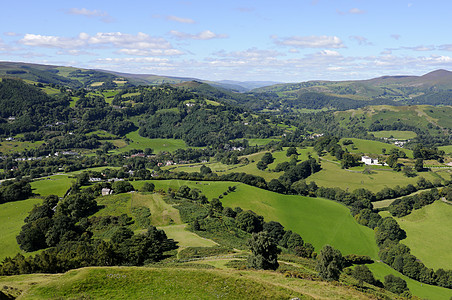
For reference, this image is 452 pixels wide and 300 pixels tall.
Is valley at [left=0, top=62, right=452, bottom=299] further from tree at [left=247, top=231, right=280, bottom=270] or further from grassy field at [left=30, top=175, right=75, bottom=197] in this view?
tree at [left=247, top=231, right=280, bottom=270]

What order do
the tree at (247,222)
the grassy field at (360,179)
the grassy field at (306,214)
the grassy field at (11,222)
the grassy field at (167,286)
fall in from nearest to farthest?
the grassy field at (167,286) → the grassy field at (11,222) → the tree at (247,222) → the grassy field at (306,214) → the grassy field at (360,179)

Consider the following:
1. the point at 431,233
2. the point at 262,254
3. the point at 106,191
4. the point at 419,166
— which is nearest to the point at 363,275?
the point at 262,254

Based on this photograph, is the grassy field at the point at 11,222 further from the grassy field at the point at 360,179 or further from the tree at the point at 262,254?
the grassy field at the point at 360,179

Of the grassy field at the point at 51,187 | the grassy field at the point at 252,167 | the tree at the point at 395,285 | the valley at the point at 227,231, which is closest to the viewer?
the valley at the point at 227,231

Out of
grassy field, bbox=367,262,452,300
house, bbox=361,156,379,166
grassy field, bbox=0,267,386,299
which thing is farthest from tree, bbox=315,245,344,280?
house, bbox=361,156,379,166

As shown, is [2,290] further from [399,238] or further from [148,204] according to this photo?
[399,238]

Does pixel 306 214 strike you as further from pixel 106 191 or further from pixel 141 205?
pixel 106 191

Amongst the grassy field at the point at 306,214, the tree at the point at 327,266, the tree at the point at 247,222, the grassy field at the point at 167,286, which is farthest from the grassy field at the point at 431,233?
the grassy field at the point at 167,286

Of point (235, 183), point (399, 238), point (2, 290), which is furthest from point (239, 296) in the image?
point (235, 183)
